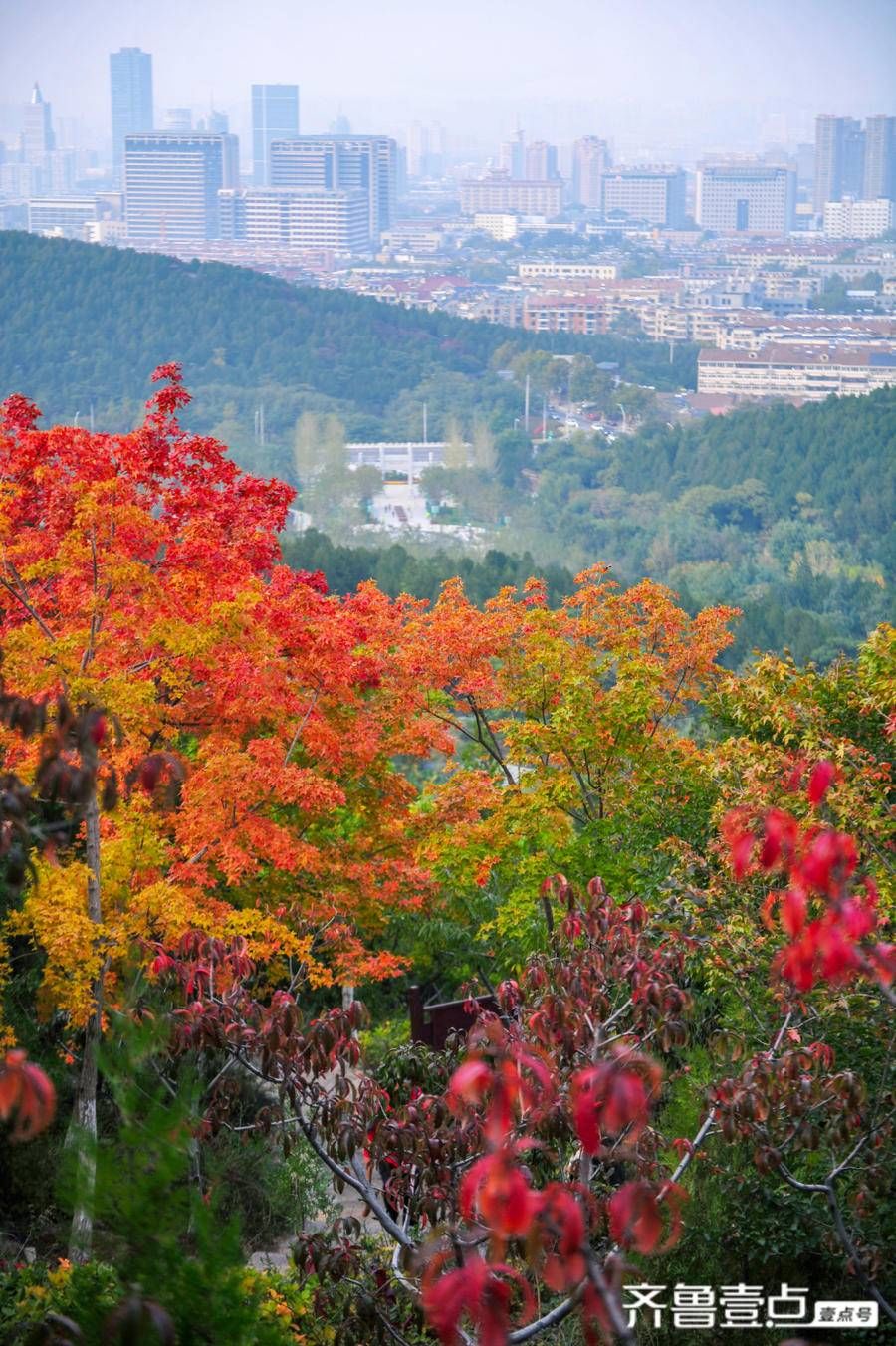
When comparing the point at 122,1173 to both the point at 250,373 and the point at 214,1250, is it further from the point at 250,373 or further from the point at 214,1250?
the point at 250,373

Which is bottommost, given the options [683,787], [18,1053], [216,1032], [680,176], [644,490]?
[644,490]

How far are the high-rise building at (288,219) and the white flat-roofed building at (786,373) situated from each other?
244 ft

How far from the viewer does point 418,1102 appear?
4508mm

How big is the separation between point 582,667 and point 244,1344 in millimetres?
6658

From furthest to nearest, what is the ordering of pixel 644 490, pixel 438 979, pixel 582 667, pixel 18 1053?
pixel 644 490, pixel 438 979, pixel 582 667, pixel 18 1053

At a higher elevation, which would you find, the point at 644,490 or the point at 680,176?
the point at 680,176

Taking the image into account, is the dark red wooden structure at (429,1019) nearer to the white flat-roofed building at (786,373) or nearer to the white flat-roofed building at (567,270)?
the white flat-roofed building at (786,373)

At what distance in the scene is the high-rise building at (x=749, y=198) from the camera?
602 feet

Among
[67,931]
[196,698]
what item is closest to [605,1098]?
[67,931]

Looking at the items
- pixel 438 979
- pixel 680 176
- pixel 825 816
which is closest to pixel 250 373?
pixel 438 979

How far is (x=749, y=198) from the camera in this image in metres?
185

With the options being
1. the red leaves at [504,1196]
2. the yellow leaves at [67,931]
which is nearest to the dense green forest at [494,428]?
the yellow leaves at [67,931]

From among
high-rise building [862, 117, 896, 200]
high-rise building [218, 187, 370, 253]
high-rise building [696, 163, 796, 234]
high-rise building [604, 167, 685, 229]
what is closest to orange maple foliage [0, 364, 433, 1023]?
high-rise building [218, 187, 370, 253]

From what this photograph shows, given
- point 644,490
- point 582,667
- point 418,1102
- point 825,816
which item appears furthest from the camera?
point 644,490
